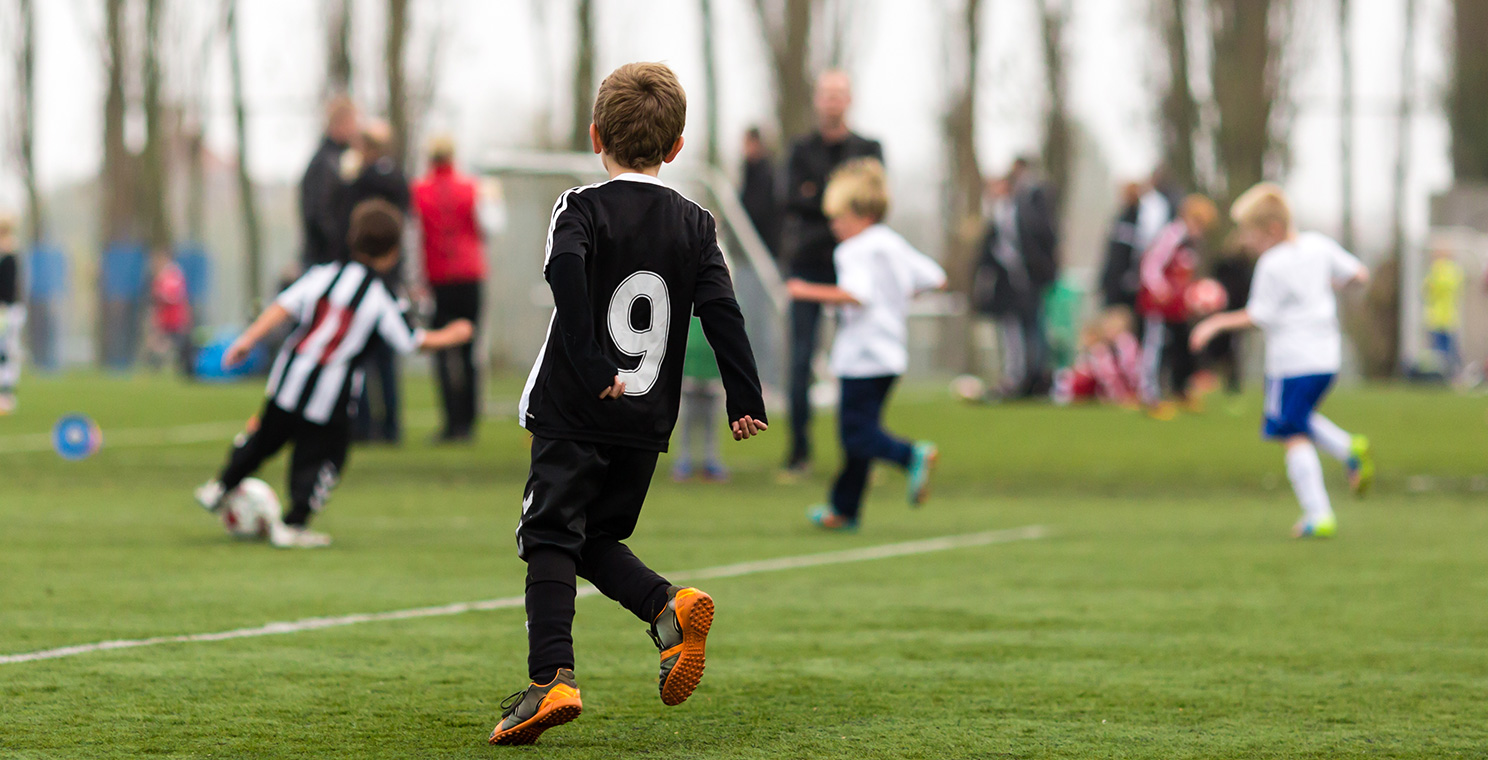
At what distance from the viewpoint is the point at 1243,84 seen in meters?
25.5

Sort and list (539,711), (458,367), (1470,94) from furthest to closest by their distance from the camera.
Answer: (1470,94)
(458,367)
(539,711)

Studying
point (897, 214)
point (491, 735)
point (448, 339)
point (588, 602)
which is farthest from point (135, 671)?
point (897, 214)

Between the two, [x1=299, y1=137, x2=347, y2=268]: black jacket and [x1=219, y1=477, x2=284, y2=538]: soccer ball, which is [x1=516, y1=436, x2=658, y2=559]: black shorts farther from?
[x1=299, y1=137, x2=347, y2=268]: black jacket

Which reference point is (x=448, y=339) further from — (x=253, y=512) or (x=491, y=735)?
(x=491, y=735)

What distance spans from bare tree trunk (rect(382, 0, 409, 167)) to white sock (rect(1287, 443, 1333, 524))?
21.0 m

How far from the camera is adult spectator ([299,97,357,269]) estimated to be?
420 inches

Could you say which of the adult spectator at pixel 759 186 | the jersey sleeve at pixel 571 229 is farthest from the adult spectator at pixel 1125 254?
the jersey sleeve at pixel 571 229

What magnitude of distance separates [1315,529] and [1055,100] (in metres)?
19.9

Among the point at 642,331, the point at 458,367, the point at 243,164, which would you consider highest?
the point at 243,164

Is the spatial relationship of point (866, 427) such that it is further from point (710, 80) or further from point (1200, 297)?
point (710, 80)

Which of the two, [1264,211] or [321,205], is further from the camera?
[321,205]

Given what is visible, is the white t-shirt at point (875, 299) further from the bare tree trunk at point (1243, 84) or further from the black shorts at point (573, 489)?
the bare tree trunk at point (1243, 84)

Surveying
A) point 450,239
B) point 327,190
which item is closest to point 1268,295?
point 450,239

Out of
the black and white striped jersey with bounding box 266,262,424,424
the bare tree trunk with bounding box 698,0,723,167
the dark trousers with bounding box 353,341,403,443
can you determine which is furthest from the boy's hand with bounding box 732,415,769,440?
the bare tree trunk with bounding box 698,0,723,167
